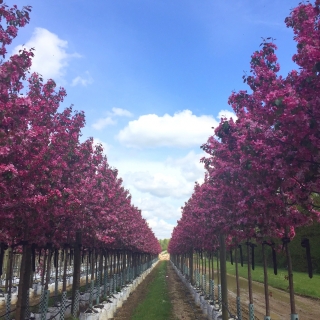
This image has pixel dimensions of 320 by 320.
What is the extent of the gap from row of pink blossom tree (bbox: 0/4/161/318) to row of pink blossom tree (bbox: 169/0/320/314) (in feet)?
14.5

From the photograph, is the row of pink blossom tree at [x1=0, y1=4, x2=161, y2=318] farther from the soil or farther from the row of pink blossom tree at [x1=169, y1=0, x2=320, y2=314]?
the soil

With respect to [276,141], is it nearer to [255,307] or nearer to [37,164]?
[37,164]

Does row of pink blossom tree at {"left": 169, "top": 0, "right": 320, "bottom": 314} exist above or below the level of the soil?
above

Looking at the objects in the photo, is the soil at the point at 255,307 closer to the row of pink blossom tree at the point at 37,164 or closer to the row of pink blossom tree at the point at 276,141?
the row of pink blossom tree at the point at 37,164

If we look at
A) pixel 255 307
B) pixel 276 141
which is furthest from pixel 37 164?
pixel 255 307

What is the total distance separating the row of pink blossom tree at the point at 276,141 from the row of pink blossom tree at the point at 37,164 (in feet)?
14.5

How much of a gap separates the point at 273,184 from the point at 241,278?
136 feet

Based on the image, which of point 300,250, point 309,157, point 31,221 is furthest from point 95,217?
point 300,250

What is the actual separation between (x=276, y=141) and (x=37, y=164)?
5.56m

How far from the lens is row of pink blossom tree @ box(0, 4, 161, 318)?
6551 mm

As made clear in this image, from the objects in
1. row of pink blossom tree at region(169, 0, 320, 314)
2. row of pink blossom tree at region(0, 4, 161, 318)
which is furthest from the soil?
row of pink blossom tree at region(169, 0, 320, 314)

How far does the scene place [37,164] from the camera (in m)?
8.38

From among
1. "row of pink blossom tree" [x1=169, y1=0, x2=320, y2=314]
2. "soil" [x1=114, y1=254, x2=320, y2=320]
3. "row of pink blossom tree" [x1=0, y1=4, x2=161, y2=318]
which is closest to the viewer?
"row of pink blossom tree" [x1=169, y1=0, x2=320, y2=314]

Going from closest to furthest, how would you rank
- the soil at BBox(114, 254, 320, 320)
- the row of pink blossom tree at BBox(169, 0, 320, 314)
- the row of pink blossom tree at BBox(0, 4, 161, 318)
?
the row of pink blossom tree at BBox(169, 0, 320, 314)
the row of pink blossom tree at BBox(0, 4, 161, 318)
the soil at BBox(114, 254, 320, 320)
